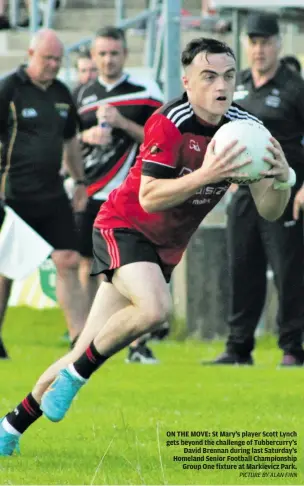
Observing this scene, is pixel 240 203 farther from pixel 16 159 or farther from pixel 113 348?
pixel 113 348

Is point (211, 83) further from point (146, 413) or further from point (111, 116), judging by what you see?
point (111, 116)

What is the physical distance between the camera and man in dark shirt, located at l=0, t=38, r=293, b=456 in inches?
271

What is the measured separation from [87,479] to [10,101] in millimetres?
6380

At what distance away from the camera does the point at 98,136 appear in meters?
12.3

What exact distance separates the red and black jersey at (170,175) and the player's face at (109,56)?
5.15 metres

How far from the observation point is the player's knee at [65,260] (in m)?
12.5

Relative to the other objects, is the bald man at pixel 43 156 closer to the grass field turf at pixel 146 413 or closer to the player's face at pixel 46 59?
the player's face at pixel 46 59

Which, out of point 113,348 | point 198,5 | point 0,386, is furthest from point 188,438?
point 198,5

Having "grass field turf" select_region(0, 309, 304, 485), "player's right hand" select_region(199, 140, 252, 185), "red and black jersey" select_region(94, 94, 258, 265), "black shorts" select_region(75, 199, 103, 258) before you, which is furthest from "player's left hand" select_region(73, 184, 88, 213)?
"player's right hand" select_region(199, 140, 252, 185)

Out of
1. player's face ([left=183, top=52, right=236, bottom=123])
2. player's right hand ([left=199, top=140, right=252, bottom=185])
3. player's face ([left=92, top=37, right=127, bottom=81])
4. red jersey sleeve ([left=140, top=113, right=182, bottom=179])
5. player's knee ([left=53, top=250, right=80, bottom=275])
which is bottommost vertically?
player's knee ([left=53, top=250, right=80, bottom=275])

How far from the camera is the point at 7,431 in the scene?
7.19 meters

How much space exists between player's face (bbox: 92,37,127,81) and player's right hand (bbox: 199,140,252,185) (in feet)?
20.4

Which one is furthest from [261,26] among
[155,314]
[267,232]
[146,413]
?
[155,314]

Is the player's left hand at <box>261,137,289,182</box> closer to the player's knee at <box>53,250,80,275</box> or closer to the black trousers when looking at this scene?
the black trousers
